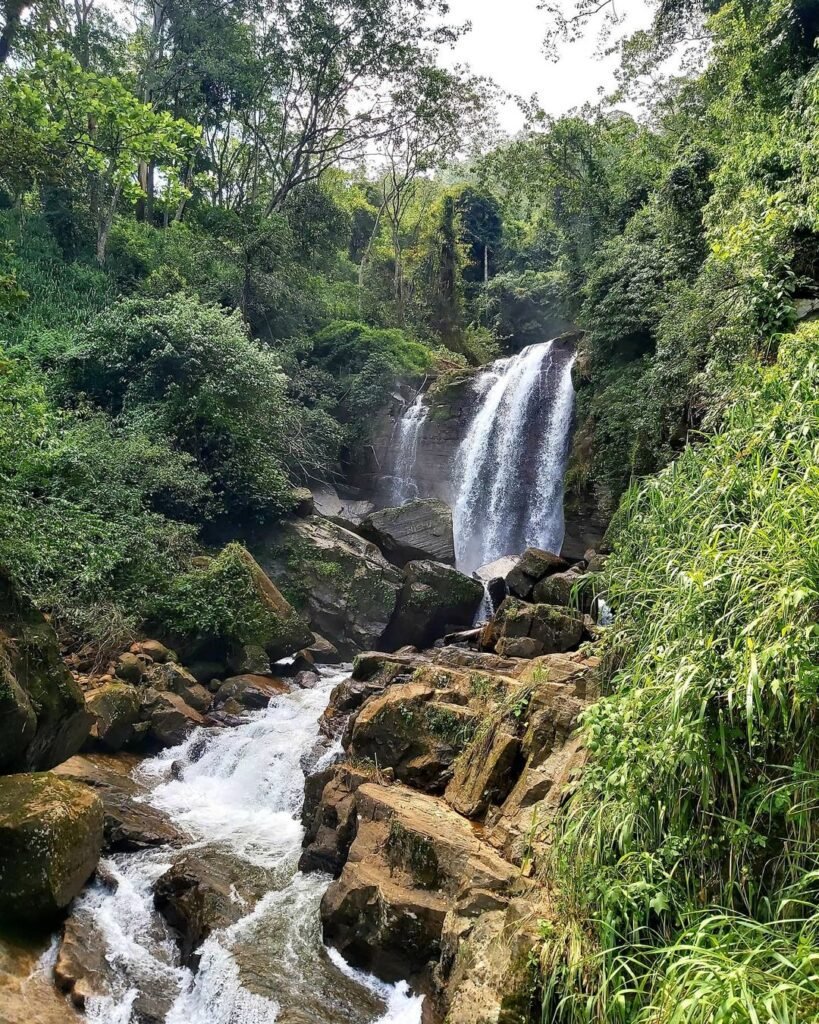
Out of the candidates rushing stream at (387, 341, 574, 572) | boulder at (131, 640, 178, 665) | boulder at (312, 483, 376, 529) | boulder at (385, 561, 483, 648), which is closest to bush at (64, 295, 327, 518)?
boulder at (312, 483, 376, 529)

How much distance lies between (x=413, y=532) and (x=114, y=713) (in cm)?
900

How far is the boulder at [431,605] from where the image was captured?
14516 millimetres

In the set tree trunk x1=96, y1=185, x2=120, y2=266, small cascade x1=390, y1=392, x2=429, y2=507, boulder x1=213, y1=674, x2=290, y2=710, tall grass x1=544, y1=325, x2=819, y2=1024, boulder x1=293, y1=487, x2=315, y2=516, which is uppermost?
tree trunk x1=96, y1=185, x2=120, y2=266

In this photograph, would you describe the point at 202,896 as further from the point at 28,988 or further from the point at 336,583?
the point at 336,583

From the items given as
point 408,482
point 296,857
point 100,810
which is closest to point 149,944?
point 100,810

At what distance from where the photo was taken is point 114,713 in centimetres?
926

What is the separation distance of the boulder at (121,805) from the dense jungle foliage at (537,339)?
257cm

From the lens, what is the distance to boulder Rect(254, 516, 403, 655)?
48.4ft

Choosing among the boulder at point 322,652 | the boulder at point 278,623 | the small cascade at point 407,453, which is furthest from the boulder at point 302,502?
the small cascade at point 407,453

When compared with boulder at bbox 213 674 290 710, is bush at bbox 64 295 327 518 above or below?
→ above

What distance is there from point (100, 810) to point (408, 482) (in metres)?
15.5

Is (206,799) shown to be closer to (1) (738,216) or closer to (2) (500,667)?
(2) (500,667)

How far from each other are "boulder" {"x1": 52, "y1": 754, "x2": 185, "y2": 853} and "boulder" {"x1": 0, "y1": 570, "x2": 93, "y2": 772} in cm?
41

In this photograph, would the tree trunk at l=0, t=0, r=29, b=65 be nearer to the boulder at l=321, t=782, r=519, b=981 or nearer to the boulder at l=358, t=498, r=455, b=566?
the boulder at l=358, t=498, r=455, b=566
